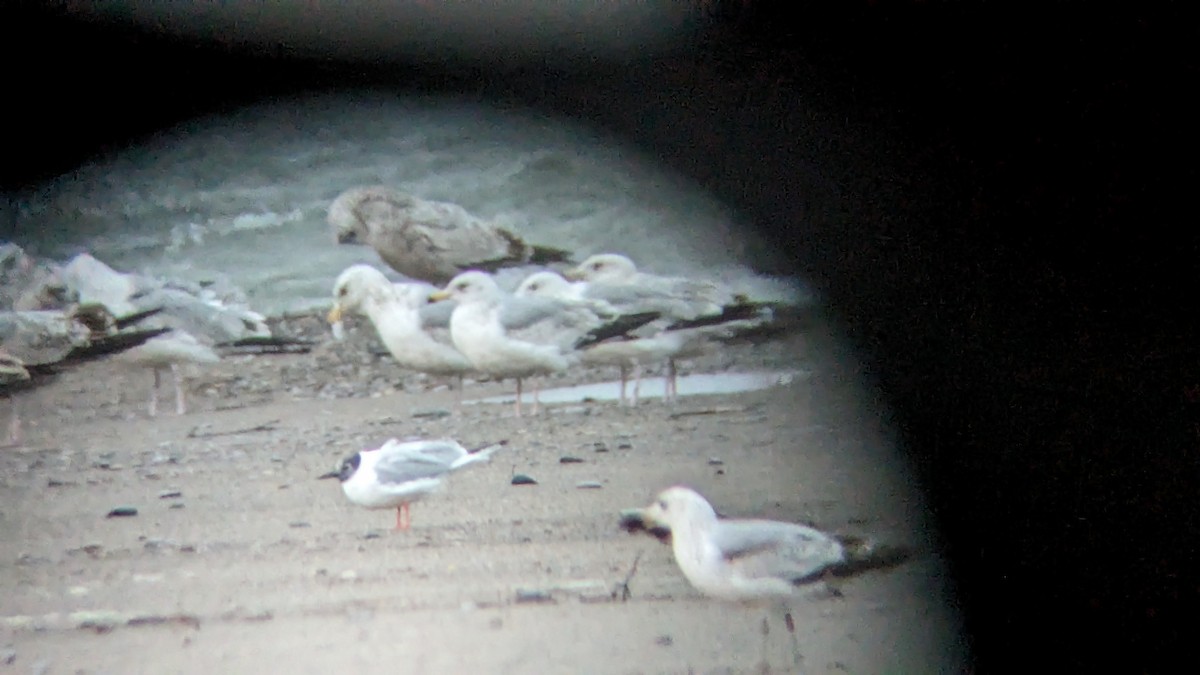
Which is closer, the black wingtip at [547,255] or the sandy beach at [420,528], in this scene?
the sandy beach at [420,528]

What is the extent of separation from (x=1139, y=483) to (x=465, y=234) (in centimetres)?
121

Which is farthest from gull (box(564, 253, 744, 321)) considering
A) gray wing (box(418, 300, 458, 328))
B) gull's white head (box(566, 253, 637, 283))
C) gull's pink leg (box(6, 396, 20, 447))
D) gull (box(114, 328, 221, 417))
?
gull's pink leg (box(6, 396, 20, 447))

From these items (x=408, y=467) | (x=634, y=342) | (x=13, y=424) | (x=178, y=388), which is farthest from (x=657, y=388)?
(x=13, y=424)

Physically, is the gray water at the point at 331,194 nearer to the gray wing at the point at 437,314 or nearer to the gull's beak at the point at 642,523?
the gray wing at the point at 437,314

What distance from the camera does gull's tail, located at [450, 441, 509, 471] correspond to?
1.50 m

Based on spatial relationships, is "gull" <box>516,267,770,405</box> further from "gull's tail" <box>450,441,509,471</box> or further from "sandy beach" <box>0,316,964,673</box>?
"gull's tail" <box>450,441,509,471</box>

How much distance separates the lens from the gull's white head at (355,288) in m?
1.55

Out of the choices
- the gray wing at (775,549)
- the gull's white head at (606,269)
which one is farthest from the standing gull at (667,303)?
the gray wing at (775,549)

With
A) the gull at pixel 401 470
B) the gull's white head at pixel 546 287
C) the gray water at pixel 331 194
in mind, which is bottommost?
the gull at pixel 401 470

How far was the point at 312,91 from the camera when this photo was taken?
159cm

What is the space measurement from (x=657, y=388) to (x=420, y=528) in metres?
0.47

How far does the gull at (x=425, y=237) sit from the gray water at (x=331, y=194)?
0.02 meters

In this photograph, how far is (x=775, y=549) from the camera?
4.75 ft

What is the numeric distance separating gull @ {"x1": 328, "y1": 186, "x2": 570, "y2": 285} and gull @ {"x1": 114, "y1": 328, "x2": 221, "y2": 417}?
1.04 ft
